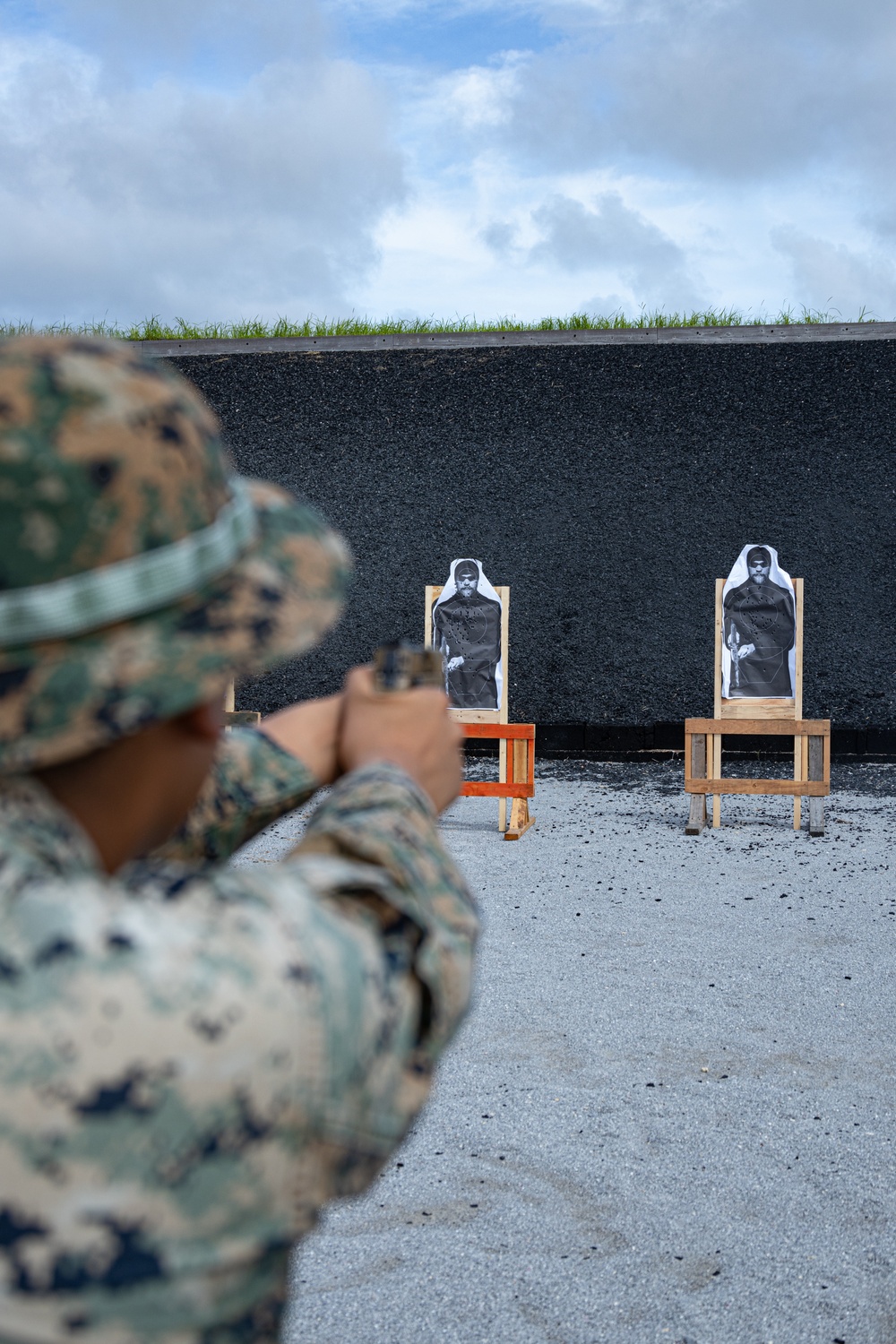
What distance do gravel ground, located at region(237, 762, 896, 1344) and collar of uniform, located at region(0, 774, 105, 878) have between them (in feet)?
4.59

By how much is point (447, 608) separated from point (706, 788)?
193 centimetres

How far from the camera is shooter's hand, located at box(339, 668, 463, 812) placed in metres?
0.68

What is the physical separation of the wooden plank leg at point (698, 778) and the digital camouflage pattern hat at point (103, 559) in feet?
17.5

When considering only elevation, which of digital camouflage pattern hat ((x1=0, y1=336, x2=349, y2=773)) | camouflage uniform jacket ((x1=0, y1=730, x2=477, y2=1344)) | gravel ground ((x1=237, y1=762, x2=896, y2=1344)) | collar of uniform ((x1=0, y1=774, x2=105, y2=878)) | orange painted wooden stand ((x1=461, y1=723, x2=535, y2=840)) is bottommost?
gravel ground ((x1=237, y1=762, x2=896, y2=1344))

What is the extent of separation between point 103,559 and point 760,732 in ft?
18.5

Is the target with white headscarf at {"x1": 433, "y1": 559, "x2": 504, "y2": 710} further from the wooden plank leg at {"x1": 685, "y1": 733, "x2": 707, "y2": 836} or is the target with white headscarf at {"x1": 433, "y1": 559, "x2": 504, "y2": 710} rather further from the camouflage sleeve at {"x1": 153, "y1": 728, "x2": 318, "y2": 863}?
the camouflage sleeve at {"x1": 153, "y1": 728, "x2": 318, "y2": 863}

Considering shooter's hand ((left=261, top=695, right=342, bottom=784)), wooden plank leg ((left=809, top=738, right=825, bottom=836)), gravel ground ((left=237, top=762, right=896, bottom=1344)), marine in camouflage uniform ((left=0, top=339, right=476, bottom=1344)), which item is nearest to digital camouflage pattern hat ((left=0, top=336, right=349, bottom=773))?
marine in camouflage uniform ((left=0, top=339, right=476, bottom=1344))

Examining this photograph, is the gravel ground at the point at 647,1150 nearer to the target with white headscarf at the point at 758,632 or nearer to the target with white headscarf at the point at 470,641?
the target with white headscarf at the point at 758,632

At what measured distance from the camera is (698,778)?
578 cm

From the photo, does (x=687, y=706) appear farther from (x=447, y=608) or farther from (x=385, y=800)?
(x=385, y=800)

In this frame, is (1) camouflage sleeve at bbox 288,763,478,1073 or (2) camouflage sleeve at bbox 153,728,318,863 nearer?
(1) camouflage sleeve at bbox 288,763,478,1073

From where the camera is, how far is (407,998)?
1.67ft

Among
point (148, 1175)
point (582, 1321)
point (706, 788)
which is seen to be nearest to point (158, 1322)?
point (148, 1175)

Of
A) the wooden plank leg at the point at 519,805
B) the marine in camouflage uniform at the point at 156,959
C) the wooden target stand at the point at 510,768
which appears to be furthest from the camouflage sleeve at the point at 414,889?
the wooden plank leg at the point at 519,805
